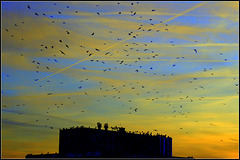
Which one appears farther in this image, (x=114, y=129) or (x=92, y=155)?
(x=114, y=129)

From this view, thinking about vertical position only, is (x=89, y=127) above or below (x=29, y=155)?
above

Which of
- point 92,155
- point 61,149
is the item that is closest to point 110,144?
point 61,149

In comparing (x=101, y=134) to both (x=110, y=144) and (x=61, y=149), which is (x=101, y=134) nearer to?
(x=110, y=144)

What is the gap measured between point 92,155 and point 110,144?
3314 cm

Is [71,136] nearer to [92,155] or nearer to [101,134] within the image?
[101,134]

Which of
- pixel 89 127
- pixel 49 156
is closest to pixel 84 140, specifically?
pixel 89 127

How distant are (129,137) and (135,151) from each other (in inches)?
297

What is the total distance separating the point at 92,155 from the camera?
153 meters

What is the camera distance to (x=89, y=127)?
181 metres

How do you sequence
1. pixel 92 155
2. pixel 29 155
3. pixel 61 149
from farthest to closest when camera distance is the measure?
1. pixel 61 149
2. pixel 29 155
3. pixel 92 155

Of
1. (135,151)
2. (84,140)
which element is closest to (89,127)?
(84,140)

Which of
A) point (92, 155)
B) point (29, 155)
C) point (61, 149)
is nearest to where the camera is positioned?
point (92, 155)

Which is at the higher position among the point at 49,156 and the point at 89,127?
the point at 89,127

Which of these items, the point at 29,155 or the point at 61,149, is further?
the point at 61,149
